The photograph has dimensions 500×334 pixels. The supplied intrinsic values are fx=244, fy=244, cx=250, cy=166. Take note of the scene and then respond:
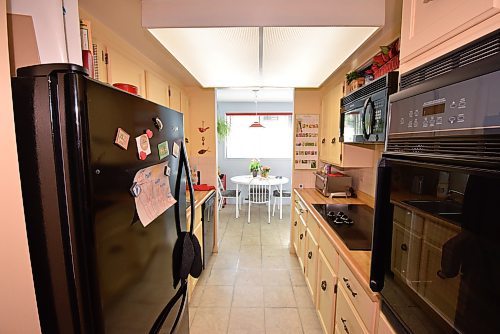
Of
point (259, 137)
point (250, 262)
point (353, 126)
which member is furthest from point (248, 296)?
point (259, 137)

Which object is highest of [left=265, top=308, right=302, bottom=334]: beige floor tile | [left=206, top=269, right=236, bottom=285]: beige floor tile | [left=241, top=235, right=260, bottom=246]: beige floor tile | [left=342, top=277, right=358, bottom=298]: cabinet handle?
[left=342, top=277, right=358, bottom=298]: cabinet handle

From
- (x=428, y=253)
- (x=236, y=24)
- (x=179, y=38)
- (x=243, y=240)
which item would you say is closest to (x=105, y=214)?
(x=428, y=253)

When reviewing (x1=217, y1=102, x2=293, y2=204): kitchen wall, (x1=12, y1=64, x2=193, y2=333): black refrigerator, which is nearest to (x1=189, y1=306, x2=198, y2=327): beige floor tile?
(x1=12, y1=64, x2=193, y2=333): black refrigerator

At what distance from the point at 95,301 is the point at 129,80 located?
156cm

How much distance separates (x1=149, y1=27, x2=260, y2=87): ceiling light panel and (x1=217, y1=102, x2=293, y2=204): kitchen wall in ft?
10.3

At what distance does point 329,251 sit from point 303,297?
0.99m

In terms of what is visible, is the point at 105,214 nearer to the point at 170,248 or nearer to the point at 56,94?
the point at 56,94

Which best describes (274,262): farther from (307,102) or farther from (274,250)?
(307,102)

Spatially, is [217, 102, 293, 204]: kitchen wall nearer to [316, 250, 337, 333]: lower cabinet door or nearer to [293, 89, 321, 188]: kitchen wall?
[293, 89, 321, 188]: kitchen wall

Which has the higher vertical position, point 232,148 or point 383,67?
point 383,67

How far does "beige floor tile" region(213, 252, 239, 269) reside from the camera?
2.90m

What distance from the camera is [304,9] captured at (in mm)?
1396

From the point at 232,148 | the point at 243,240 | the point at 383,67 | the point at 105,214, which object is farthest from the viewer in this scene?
the point at 232,148

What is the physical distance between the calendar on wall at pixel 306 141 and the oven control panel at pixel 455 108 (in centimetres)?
236
